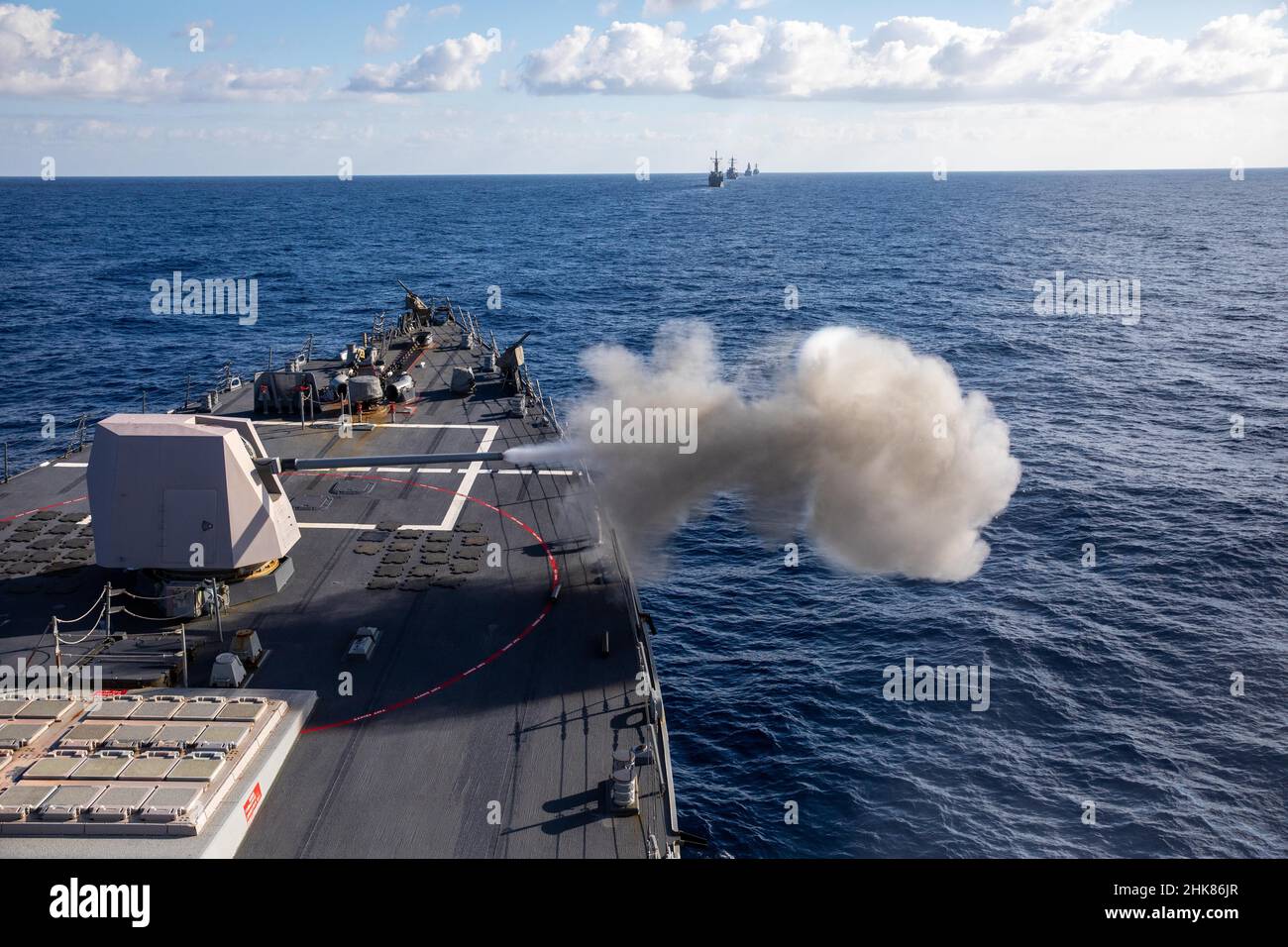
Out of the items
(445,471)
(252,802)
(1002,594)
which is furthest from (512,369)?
(252,802)

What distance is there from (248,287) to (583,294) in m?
39.9

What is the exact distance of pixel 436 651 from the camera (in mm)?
22312

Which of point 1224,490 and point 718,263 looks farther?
point 718,263

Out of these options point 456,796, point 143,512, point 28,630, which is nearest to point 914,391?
point 456,796

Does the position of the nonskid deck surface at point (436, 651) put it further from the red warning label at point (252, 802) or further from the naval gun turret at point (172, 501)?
the naval gun turret at point (172, 501)

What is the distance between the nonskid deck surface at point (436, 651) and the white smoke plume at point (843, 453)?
2542 millimetres

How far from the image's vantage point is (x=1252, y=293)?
334 ft

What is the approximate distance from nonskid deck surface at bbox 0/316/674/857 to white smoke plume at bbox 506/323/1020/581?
2.54 metres

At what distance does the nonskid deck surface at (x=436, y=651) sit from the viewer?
1667 centimetres

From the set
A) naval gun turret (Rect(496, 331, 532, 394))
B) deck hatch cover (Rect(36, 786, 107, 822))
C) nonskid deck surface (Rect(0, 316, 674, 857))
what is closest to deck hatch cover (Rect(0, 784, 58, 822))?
deck hatch cover (Rect(36, 786, 107, 822))

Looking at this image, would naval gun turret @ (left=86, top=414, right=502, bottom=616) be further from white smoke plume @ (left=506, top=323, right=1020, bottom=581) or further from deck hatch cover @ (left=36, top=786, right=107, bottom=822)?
white smoke plume @ (left=506, top=323, right=1020, bottom=581)

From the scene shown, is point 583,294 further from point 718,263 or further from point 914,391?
point 914,391

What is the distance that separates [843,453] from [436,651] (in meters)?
14.1

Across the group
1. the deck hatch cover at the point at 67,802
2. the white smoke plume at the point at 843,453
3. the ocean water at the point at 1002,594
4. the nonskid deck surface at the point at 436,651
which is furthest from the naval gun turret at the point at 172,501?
the ocean water at the point at 1002,594
